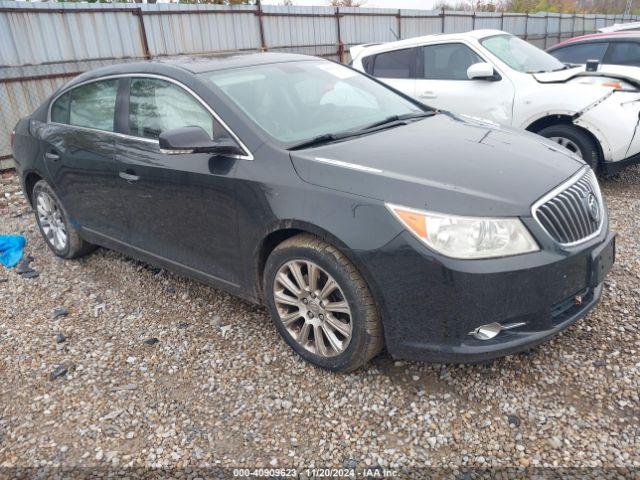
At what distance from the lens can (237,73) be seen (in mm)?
3389

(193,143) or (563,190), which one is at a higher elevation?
(193,143)

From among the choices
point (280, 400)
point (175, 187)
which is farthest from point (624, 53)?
point (280, 400)

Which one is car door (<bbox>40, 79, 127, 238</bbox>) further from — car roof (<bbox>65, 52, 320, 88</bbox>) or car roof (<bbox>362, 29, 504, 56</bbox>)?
car roof (<bbox>362, 29, 504, 56</bbox>)

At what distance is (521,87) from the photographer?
5.79 meters

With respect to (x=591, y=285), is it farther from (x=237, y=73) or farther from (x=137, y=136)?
(x=137, y=136)

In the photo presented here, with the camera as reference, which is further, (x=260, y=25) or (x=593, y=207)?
(x=260, y=25)

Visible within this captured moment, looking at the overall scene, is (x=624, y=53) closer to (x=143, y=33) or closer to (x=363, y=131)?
(x=363, y=131)

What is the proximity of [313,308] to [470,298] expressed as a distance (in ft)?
2.84

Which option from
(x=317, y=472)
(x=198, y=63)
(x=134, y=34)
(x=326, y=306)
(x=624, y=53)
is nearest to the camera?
(x=317, y=472)

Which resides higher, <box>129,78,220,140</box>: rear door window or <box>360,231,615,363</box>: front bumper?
<box>129,78,220,140</box>: rear door window

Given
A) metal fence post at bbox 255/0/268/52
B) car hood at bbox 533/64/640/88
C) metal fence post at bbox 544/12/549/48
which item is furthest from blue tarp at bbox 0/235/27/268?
metal fence post at bbox 544/12/549/48

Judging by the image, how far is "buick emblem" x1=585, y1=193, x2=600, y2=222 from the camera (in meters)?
2.68

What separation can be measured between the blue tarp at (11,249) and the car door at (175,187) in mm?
1843

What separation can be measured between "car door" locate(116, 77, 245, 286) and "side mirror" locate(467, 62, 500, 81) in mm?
3800
